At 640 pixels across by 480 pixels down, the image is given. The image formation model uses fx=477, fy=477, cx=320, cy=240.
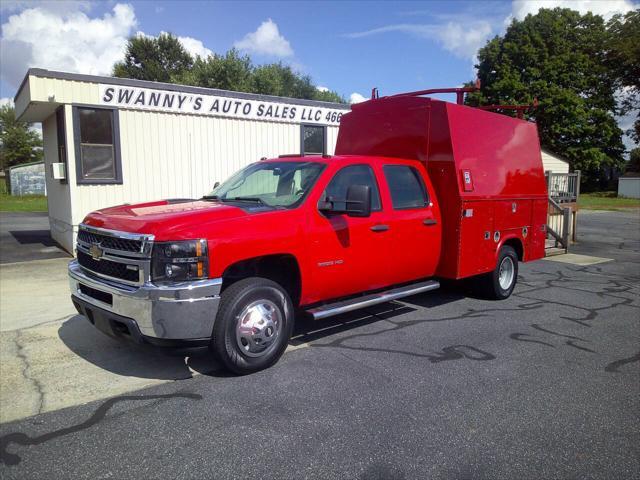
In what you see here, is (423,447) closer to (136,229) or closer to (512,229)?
(136,229)

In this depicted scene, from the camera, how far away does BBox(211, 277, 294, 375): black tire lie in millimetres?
4043

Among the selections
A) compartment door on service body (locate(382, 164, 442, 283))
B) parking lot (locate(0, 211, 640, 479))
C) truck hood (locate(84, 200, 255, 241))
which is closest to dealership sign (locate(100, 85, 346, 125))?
parking lot (locate(0, 211, 640, 479))

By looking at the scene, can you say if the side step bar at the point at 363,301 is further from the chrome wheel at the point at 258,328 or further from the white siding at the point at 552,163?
the white siding at the point at 552,163

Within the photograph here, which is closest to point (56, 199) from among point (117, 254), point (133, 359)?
point (133, 359)

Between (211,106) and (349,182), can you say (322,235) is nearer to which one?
(349,182)

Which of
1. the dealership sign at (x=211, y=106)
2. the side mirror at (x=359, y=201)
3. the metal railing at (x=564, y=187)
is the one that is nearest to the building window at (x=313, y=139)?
the dealership sign at (x=211, y=106)

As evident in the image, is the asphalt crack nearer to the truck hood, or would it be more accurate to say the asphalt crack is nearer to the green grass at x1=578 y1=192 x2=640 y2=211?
the truck hood

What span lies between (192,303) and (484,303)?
487cm

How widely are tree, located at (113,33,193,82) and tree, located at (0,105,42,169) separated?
16.7 m

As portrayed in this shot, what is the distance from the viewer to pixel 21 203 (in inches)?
1215

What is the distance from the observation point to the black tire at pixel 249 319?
4.04 m

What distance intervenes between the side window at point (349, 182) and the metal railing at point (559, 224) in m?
8.25

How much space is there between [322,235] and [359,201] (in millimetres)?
509

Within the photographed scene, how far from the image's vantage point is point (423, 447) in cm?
317
